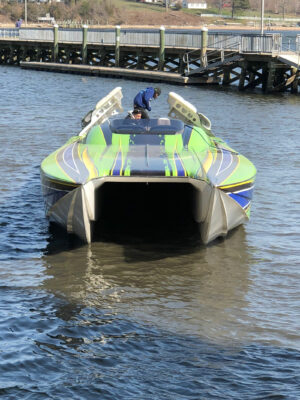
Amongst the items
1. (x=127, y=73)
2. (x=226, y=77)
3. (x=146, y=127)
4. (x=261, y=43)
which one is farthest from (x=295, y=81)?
(x=146, y=127)

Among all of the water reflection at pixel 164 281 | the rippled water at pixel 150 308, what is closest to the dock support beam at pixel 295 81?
the rippled water at pixel 150 308

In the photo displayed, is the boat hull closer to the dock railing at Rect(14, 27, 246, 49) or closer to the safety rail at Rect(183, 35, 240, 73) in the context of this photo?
the safety rail at Rect(183, 35, 240, 73)

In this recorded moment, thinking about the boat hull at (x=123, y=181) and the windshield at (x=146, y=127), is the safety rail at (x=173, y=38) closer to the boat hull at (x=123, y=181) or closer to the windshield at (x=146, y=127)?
the windshield at (x=146, y=127)

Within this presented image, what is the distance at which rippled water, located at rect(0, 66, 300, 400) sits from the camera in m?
6.83

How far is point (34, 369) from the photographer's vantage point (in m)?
7.02

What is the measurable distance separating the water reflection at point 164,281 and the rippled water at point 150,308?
0.05ft

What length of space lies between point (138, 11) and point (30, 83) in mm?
156385

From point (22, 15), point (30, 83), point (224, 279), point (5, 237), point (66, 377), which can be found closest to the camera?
point (66, 377)

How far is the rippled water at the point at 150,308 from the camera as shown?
683 cm

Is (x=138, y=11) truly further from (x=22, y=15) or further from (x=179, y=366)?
(x=179, y=366)

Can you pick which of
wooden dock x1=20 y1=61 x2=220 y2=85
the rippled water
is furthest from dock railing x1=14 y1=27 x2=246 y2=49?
the rippled water

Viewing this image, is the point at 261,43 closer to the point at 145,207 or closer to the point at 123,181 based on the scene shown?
the point at 145,207

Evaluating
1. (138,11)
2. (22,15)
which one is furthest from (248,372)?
(138,11)

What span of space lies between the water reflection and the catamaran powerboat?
0.36 meters
